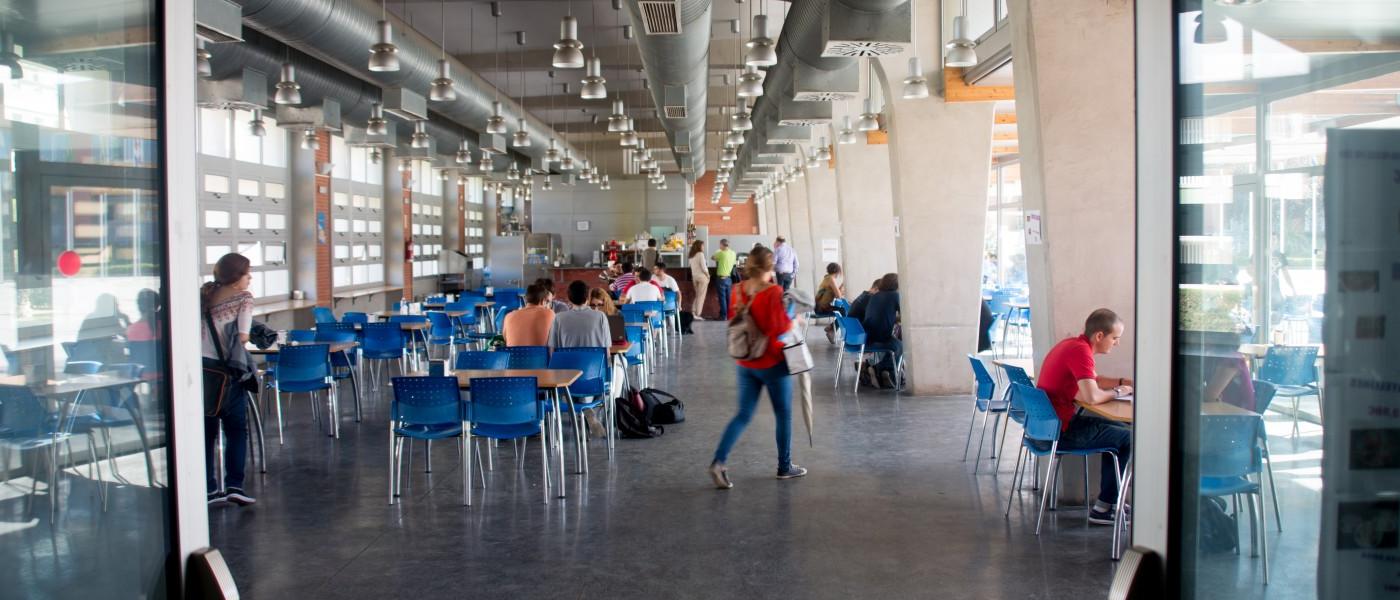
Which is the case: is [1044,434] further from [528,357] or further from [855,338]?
[855,338]

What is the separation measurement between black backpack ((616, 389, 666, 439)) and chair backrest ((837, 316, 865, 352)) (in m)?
3.13

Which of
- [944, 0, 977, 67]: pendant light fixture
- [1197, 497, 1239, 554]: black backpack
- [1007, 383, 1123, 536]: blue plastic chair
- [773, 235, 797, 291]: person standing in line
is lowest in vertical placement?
[1007, 383, 1123, 536]: blue plastic chair

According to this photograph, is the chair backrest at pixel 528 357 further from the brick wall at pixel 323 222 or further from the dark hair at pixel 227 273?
the brick wall at pixel 323 222

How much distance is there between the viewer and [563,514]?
574cm

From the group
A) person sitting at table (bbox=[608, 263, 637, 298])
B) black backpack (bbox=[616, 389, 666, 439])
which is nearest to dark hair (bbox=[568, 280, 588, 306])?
black backpack (bbox=[616, 389, 666, 439])

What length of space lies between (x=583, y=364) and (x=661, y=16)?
2586 millimetres

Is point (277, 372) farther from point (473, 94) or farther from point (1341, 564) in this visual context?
point (1341, 564)

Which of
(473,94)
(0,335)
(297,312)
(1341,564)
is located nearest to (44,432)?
(0,335)

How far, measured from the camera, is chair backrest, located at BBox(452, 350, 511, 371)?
24.1 ft

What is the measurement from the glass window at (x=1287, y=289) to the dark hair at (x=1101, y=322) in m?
4.00

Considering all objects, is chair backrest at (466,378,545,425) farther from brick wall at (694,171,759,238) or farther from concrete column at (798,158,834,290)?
brick wall at (694,171,759,238)

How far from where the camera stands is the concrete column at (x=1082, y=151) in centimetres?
587

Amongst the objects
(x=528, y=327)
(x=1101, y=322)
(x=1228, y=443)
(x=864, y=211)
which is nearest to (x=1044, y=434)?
(x=1101, y=322)

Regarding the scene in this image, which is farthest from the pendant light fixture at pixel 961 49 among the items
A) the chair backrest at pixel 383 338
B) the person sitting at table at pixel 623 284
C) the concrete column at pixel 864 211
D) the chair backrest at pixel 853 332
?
the person sitting at table at pixel 623 284
